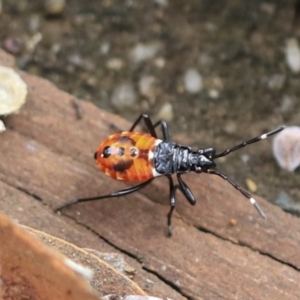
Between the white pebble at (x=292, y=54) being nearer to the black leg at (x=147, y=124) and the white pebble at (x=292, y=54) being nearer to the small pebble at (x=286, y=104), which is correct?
the small pebble at (x=286, y=104)

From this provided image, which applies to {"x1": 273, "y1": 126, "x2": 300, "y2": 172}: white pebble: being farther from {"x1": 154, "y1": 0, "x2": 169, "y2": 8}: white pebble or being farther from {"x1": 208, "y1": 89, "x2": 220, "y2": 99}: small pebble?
{"x1": 154, "y1": 0, "x2": 169, "y2": 8}: white pebble

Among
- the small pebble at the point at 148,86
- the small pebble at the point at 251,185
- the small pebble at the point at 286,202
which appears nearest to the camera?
the small pebble at the point at 286,202

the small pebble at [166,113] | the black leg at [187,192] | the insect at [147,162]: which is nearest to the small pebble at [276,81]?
the small pebble at [166,113]

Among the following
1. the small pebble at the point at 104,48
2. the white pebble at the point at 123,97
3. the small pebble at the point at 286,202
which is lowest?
the small pebble at the point at 286,202

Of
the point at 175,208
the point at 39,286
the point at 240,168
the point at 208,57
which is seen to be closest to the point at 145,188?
the point at 175,208

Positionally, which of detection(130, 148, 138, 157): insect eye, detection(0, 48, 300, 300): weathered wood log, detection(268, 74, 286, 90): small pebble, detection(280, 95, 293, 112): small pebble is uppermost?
detection(268, 74, 286, 90): small pebble

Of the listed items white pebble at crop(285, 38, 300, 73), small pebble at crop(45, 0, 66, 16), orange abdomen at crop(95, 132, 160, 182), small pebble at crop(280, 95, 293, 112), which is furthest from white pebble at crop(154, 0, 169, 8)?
orange abdomen at crop(95, 132, 160, 182)

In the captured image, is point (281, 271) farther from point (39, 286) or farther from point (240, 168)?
point (39, 286)
